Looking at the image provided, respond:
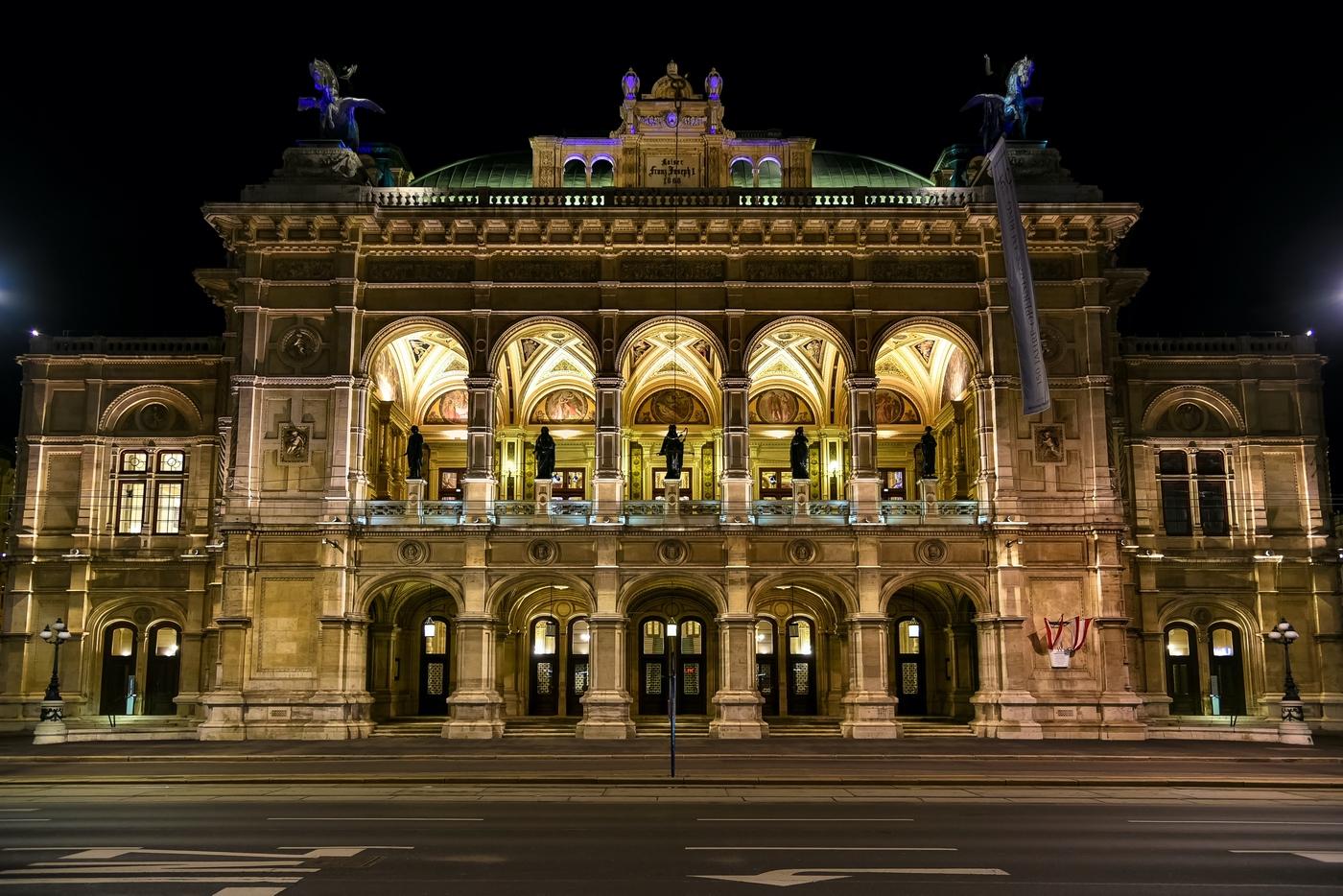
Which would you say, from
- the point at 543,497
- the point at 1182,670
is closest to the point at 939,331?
the point at 543,497

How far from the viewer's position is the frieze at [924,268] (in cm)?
3841

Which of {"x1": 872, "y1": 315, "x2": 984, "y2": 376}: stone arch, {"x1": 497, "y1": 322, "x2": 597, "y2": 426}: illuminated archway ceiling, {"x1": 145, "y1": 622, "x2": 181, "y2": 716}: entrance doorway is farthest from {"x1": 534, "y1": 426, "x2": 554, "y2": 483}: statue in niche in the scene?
{"x1": 145, "y1": 622, "x2": 181, "y2": 716}: entrance doorway

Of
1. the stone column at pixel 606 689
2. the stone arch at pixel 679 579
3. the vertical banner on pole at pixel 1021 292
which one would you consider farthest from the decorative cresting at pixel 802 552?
the vertical banner on pole at pixel 1021 292

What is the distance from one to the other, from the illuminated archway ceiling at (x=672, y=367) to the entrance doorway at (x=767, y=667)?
27.1ft

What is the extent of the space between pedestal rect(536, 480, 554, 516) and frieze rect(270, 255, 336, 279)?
30.6 feet

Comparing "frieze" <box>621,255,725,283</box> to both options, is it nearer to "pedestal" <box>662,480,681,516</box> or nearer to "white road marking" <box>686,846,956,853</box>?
"pedestal" <box>662,480,681,516</box>

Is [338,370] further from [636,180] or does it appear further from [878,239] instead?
[878,239]

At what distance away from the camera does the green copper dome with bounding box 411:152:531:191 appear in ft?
147

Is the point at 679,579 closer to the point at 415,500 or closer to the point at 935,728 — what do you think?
the point at 415,500

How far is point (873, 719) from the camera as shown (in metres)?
35.5

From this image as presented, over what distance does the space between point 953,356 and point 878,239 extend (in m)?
6.79

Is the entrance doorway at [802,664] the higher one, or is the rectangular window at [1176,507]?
the rectangular window at [1176,507]

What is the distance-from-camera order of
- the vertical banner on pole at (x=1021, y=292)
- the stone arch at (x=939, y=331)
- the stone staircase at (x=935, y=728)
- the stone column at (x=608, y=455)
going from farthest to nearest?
the stone arch at (x=939, y=331), the stone column at (x=608, y=455), the stone staircase at (x=935, y=728), the vertical banner on pole at (x=1021, y=292)

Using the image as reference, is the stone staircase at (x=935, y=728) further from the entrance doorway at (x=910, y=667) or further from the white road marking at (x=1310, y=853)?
the white road marking at (x=1310, y=853)
